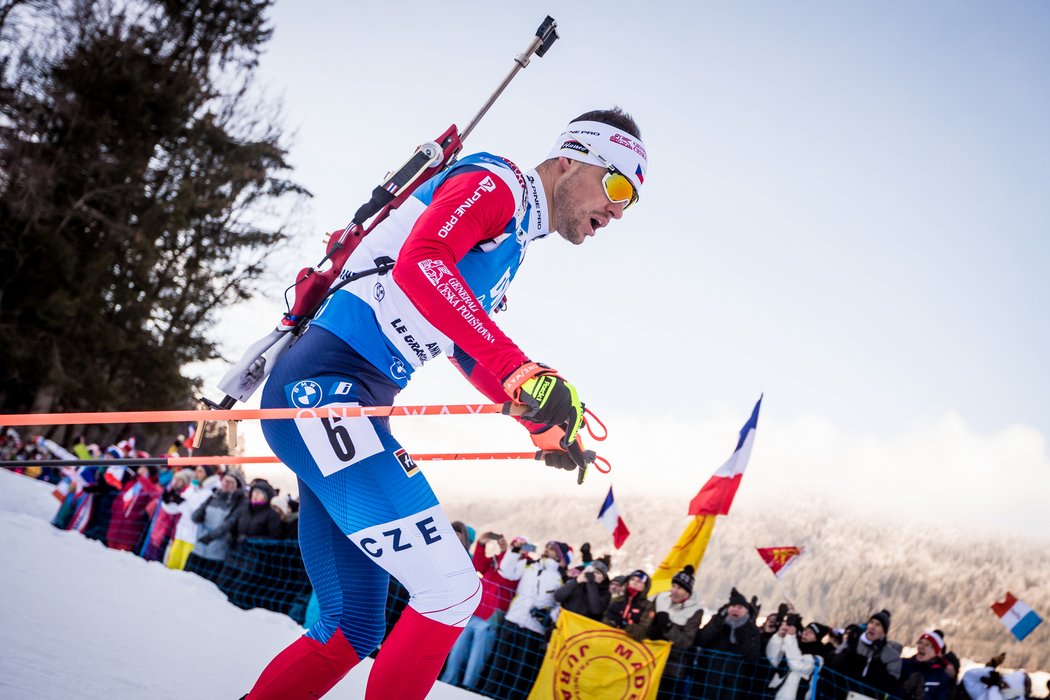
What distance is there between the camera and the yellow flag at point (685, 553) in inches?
338

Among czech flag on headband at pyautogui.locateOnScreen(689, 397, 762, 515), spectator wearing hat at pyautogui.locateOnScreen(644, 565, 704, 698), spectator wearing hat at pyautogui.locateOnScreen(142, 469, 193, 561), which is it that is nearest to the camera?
spectator wearing hat at pyautogui.locateOnScreen(644, 565, 704, 698)

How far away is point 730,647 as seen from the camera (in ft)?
22.7

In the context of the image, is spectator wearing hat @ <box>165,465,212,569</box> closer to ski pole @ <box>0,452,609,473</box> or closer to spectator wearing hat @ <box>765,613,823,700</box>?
spectator wearing hat @ <box>765,613,823,700</box>

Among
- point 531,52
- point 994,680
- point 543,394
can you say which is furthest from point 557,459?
point 994,680

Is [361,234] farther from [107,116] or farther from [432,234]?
[107,116]

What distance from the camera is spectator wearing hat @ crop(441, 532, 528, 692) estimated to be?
24.6 feet

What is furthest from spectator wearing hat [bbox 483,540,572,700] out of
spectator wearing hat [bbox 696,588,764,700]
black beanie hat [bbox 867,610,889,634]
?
black beanie hat [bbox 867,610,889,634]

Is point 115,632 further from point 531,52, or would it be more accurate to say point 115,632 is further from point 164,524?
point 164,524

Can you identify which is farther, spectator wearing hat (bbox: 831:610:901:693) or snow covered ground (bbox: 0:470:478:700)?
spectator wearing hat (bbox: 831:610:901:693)

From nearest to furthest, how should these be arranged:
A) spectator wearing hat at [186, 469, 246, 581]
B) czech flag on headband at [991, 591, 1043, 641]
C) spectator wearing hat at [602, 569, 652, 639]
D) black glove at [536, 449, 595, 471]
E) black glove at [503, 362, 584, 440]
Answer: black glove at [503, 362, 584, 440]
black glove at [536, 449, 595, 471]
spectator wearing hat at [602, 569, 652, 639]
czech flag on headband at [991, 591, 1043, 641]
spectator wearing hat at [186, 469, 246, 581]

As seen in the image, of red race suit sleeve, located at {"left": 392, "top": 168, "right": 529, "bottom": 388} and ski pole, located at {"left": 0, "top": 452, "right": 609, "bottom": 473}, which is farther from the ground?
red race suit sleeve, located at {"left": 392, "top": 168, "right": 529, "bottom": 388}

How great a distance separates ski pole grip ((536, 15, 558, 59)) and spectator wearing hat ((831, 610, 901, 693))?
5.92m

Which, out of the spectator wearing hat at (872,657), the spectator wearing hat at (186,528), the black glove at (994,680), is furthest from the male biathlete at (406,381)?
the spectator wearing hat at (186,528)

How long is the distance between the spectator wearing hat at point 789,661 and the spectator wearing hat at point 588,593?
154 centimetres
